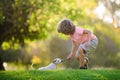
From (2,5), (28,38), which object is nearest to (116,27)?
(28,38)

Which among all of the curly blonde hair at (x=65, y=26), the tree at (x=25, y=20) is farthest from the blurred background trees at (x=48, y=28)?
the curly blonde hair at (x=65, y=26)

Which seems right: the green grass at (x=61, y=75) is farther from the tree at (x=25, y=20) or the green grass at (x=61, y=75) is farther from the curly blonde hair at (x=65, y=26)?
the tree at (x=25, y=20)

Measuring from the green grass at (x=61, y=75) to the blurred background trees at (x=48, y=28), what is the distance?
1.82 metres

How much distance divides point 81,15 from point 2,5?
3993mm

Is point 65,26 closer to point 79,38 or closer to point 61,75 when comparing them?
point 79,38

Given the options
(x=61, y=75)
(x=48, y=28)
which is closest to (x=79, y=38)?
(x=61, y=75)

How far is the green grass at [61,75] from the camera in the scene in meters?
10.3

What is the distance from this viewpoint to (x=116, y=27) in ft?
130

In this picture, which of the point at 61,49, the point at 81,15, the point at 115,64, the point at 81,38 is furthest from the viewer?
the point at 61,49

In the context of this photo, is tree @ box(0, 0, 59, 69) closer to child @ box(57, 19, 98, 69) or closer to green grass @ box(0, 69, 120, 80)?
child @ box(57, 19, 98, 69)

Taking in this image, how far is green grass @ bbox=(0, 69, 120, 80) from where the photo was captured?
10335mm

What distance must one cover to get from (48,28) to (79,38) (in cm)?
933

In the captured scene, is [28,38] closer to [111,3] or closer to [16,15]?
[16,15]

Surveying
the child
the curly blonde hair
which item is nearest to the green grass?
the child
